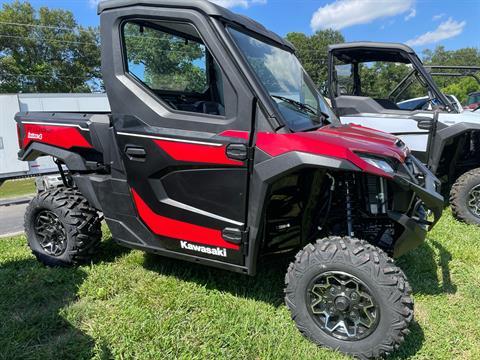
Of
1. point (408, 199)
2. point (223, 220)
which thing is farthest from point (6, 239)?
point (408, 199)

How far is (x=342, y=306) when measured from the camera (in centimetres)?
257

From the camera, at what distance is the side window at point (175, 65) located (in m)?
2.96

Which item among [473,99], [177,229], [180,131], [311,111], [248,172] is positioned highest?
[311,111]

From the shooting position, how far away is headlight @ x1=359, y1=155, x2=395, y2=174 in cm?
253

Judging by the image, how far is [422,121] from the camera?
5152mm

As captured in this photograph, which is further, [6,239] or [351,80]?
[351,80]

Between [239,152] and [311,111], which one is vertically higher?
[311,111]

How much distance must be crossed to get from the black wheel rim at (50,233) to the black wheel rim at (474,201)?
474cm

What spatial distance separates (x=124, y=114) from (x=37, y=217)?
66.6 inches

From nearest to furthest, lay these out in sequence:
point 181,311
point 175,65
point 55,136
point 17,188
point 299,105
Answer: point 181,311, point 299,105, point 175,65, point 55,136, point 17,188

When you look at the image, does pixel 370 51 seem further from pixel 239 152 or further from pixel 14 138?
pixel 14 138

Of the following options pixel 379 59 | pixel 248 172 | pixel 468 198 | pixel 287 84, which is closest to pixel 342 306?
pixel 248 172

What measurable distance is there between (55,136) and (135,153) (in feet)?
3.94

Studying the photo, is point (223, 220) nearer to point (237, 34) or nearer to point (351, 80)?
point (237, 34)
